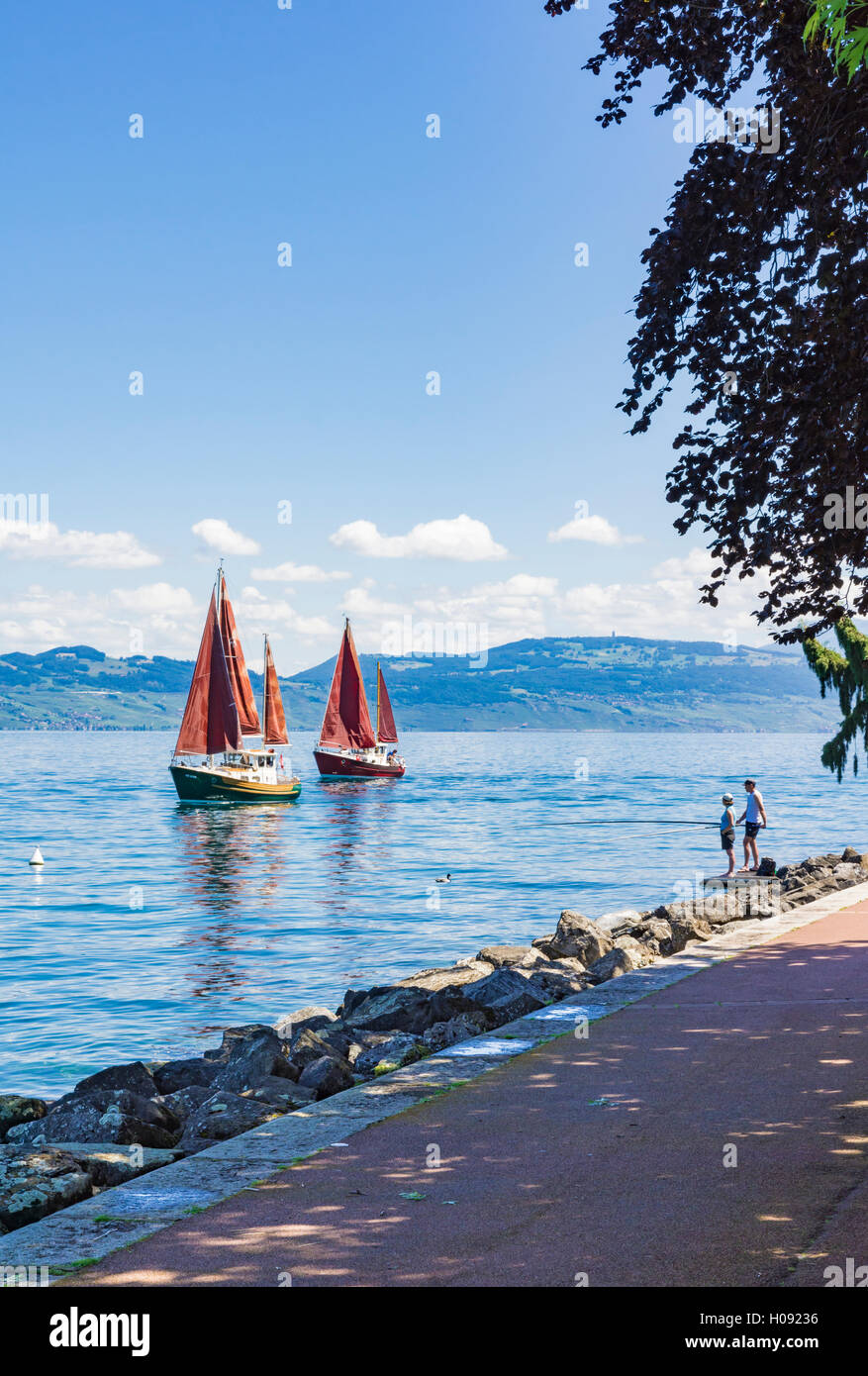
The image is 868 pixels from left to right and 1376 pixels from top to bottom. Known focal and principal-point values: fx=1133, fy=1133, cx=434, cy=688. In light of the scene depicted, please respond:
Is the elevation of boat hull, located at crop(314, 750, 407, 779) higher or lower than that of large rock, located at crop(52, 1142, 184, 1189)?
lower

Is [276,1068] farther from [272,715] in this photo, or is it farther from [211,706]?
[272,715]

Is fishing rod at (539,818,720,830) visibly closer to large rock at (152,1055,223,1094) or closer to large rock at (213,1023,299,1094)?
large rock at (152,1055,223,1094)

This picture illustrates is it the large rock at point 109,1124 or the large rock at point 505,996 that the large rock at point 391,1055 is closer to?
the large rock at point 505,996

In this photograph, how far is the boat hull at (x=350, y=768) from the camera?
9775 centimetres

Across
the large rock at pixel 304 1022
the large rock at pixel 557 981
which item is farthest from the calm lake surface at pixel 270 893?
the large rock at pixel 557 981

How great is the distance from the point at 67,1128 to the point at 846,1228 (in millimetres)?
5388

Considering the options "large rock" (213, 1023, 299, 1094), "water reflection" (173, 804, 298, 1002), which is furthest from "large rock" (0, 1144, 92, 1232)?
"water reflection" (173, 804, 298, 1002)

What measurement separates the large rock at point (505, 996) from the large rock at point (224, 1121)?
3.42 metres

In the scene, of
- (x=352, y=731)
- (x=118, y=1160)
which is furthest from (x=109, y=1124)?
(x=352, y=731)

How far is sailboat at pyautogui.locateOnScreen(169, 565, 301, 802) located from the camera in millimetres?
64125

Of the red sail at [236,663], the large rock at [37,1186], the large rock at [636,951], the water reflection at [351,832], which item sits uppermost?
the red sail at [236,663]

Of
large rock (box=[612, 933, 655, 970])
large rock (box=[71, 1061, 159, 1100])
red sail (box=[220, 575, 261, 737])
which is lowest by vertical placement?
large rock (box=[71, 1061, 159, 1100])

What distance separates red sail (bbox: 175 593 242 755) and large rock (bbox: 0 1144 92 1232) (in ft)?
181
